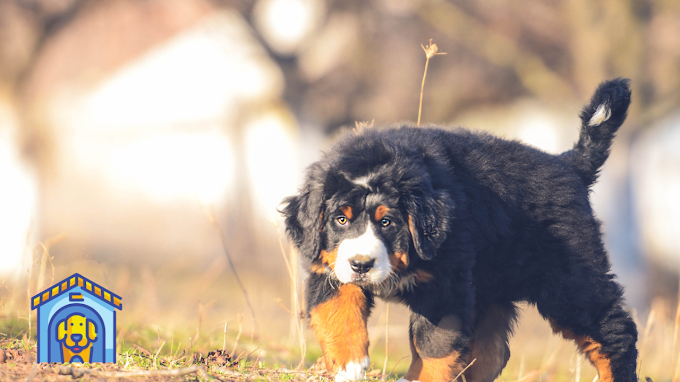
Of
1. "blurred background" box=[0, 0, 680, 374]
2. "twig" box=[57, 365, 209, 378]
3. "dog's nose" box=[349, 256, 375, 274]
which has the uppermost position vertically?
"blurred background" box=[0, 0, 680, 374]

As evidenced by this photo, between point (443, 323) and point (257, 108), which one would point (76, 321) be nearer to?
point (443, 323)

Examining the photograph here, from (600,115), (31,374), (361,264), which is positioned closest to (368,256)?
(361,264)

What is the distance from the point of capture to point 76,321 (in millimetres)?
2809

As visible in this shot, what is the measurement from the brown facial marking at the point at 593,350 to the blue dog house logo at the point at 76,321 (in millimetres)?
2772

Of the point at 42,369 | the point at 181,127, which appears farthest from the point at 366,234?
the point at 181,127

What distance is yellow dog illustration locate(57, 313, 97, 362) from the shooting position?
2.79 metres

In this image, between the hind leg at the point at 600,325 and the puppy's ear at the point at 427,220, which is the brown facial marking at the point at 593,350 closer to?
the hind leg at the point at 600,325

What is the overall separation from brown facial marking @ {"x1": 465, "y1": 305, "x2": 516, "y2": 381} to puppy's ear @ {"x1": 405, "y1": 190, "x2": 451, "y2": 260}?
48.9 inches

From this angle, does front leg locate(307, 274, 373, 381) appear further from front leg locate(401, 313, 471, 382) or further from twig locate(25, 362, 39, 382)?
twig locate(25, 362, 39, 382)

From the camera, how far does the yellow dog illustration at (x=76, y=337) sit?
2.79 meters

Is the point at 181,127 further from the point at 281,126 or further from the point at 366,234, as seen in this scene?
the point at 366,234

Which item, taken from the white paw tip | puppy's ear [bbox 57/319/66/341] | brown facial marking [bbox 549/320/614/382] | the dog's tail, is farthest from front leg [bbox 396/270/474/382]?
puppy's ear [bbox 57/319/66/341]

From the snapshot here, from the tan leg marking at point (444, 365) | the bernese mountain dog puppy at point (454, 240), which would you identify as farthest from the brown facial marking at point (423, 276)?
the tan leg marking at point (444, 365)

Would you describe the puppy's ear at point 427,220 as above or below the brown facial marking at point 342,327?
above
